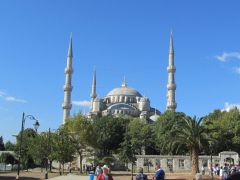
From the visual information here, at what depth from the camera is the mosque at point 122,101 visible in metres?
85.4

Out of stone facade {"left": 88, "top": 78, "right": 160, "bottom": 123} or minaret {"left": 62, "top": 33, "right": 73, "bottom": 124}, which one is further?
stone facade {"left": 88, "top": 78, "right": 160, "bottom": 123}

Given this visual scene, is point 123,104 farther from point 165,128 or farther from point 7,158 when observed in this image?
point 7,158

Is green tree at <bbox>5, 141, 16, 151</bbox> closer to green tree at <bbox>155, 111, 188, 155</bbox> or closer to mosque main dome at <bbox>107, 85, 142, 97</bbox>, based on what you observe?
green tree at <bbox>155, 111, 188, 155</bbox>

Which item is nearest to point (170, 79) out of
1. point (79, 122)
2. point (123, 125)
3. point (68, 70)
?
point (123, 125)

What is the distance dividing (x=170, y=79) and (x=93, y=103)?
1061 inches

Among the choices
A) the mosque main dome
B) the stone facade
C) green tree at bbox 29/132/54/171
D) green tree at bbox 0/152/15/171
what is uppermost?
the mosque main dome

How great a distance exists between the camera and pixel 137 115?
341 ft

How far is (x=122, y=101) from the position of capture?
10894 cm

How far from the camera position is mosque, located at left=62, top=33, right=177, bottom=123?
85.4m

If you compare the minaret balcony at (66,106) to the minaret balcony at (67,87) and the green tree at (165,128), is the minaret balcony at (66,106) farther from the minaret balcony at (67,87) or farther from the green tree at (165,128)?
the green tree at (165,128)

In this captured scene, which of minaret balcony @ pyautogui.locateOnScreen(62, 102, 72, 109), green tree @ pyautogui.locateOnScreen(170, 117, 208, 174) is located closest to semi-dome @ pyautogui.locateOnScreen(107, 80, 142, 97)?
minaret balcony @ pyautogui.locateOnScreen(62, 102, 72, 109)

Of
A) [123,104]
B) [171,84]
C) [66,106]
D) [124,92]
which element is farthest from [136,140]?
[124,92]

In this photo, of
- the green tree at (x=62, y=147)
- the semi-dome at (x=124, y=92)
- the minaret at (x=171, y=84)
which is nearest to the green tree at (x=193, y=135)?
the green tree at (x=62, y=147)

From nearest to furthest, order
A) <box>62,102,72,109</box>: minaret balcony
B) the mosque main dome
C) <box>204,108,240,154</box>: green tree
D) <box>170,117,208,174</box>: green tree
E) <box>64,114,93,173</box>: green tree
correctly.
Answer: <box>170,117,208,174</box>: green tree, <box>64,114,93,173</box>: green tree, <box>204,108,240,154</box>: green tree, <box>62,102,72,109</box>: minaret balcony, the mosque main dome
